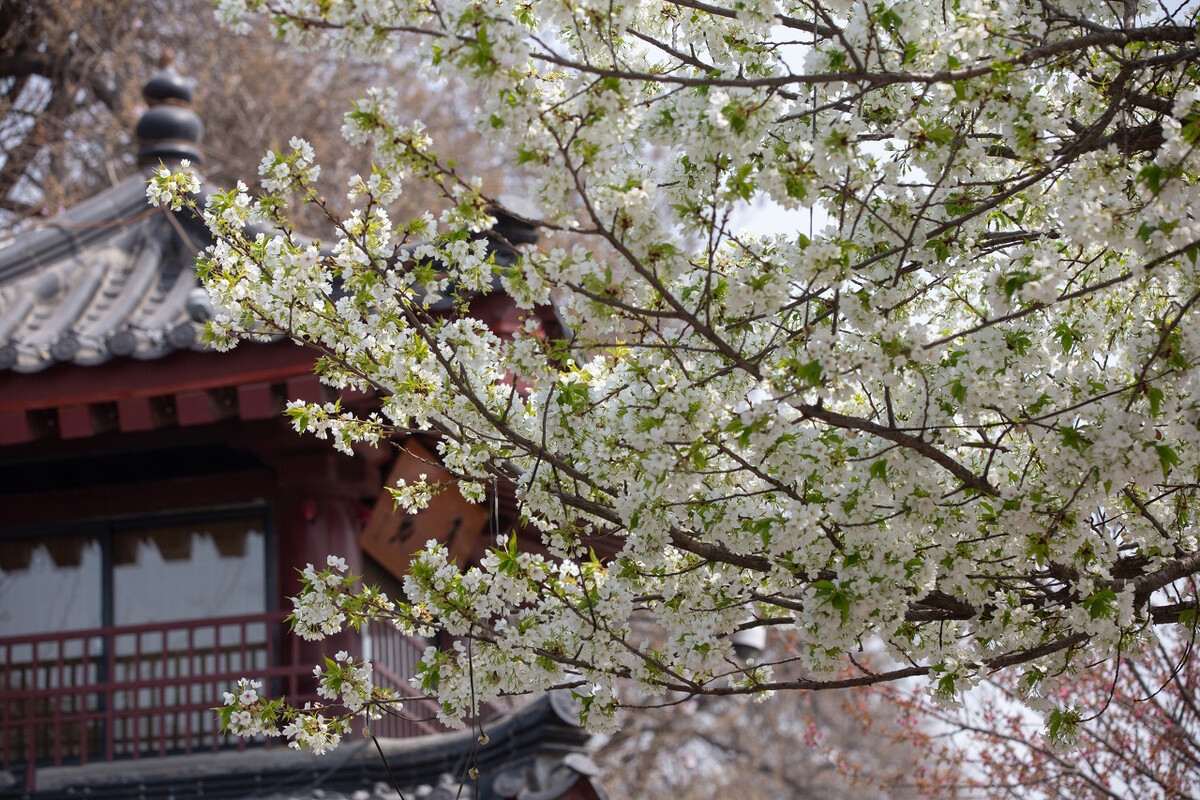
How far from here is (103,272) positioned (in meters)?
8.80

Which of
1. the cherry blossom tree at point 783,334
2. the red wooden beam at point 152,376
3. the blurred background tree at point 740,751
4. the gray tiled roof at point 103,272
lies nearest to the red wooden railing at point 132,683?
the red wooden beam at point 152,376

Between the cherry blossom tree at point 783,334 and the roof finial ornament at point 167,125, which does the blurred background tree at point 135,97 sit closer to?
the roof finial ornament at point 167,125

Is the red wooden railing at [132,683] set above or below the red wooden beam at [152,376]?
below

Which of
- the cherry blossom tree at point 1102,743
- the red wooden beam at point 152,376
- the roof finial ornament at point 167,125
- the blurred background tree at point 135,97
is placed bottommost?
the cherry blossom tree at point 1102,743

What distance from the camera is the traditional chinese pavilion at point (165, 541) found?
6.46 metres

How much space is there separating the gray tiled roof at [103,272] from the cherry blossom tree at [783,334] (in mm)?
3080

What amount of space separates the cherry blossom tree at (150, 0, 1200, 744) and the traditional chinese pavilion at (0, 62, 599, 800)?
7.00 feet

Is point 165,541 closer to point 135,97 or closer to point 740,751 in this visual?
point 135,97

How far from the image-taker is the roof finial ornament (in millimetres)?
9391

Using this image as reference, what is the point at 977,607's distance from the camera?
4.13m

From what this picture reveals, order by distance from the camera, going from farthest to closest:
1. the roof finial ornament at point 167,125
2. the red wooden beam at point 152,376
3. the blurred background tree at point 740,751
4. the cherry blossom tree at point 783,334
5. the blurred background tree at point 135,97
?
the blurred background tree at point 740,751 → the blurred background tree at point 135,97 → the roof finial ornament at point 167,125 → the red wooden beam at point 152,376 → the cherry blossom tree at point 783,334

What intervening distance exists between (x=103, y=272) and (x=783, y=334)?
6188mm

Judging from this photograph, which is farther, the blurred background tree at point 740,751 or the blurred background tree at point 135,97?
the blurred background tree at point 740,751

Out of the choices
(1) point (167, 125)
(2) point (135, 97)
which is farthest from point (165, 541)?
Answer: (2) point (135, 97)
